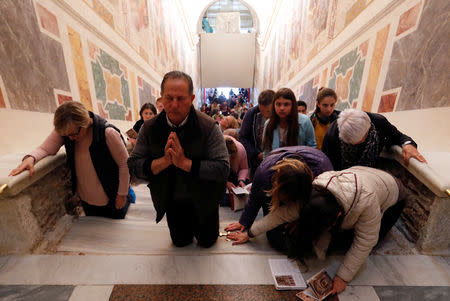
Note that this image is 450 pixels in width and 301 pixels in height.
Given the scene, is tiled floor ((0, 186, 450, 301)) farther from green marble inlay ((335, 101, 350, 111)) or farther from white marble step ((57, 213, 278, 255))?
green marble inlay ((335, 101, 350, 111))

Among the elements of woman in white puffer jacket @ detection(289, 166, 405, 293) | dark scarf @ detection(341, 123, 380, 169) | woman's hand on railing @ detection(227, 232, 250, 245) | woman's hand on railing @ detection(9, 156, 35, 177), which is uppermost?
dark scarf @ detection(341, 123, 380, 169)

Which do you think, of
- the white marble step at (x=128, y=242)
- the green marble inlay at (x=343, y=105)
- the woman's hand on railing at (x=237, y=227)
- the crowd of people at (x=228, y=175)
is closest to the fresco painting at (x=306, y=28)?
the green marble inlay at (x=343, y=105)

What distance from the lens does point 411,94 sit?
242 cm

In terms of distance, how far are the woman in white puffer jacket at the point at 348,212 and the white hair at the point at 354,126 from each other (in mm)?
355

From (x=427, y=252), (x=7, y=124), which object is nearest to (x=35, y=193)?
(x=7, y=124)

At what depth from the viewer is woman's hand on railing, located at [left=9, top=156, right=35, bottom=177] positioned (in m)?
1.53

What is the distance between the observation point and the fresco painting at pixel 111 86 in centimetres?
340

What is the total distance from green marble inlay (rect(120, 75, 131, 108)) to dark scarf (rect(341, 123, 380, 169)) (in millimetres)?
4255

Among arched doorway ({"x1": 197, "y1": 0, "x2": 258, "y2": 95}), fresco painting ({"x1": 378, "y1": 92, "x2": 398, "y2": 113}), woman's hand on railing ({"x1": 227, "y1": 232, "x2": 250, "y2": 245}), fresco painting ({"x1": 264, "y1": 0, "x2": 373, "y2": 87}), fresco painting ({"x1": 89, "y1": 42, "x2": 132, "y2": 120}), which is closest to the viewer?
woman's hand on railing ({"x1": 227, "y1": 232, "x2": 250, "y2": 245})

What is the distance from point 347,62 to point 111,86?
14.5 ft

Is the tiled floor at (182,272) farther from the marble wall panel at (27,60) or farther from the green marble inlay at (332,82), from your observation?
the green marble inlay at (332,82)

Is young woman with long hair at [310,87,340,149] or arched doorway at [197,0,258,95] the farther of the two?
arched doorway at [197,0,258,95]

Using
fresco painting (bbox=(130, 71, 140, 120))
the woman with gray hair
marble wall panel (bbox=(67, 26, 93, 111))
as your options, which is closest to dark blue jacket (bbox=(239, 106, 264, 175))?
the woman with gray hair

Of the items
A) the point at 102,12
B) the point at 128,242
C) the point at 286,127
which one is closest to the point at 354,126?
the point at 286,127
